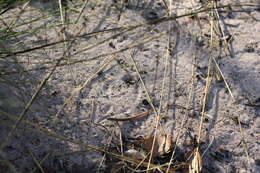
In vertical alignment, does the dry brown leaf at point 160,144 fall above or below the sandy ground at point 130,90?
below

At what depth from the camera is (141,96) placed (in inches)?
53.9

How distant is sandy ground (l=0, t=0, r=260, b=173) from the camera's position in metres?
1.21

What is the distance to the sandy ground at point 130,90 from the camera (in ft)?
3.96

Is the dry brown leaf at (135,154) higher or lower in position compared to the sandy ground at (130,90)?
lower

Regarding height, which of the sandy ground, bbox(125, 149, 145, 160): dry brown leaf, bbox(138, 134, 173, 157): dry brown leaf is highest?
the sandy ground

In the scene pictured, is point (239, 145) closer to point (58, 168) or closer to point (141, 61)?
point (141, 61)

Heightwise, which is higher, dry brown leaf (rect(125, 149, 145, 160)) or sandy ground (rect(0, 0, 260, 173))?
sandy ground (rect(0, 0, 260, 173))

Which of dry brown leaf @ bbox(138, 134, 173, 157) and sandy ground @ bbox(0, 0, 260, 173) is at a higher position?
sandy ground @ bbox(0, 0, 260, 173)

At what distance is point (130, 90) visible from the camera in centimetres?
139

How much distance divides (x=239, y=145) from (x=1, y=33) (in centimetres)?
98

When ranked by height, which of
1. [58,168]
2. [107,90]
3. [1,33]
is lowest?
[58,168]

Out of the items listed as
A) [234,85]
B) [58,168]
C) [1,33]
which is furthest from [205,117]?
[1,33]

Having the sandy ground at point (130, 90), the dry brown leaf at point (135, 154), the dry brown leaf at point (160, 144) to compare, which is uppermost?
the sandy ground at point (130, 90)

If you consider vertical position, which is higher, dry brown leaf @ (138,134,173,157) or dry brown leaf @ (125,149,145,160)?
dry brown leaf @ (138,134,173,157)
